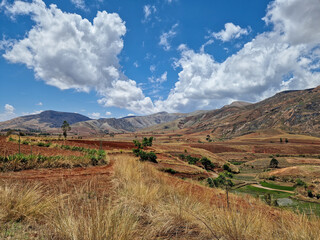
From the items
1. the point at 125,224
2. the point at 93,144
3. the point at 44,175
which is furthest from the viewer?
the point at 93,144

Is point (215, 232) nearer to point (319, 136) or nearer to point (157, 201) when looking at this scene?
point (157, 201)

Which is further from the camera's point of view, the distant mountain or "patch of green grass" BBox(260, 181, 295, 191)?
the distant mountain

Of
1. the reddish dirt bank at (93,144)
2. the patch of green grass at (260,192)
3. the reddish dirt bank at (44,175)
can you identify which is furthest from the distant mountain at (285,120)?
the reddish dirt bank at (44,175)

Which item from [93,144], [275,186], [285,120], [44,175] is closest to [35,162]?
[44,175]

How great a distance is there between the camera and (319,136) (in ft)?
361

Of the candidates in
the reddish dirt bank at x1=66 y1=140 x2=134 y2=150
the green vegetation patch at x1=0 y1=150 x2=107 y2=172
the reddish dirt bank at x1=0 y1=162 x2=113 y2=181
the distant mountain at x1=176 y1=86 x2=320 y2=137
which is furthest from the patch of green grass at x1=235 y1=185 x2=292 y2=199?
the distant mountain at x1=176 y1=86 x2=320 y2=137

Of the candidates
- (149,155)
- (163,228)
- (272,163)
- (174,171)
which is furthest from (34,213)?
(272,163)

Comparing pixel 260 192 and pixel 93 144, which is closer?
pixel 260 192

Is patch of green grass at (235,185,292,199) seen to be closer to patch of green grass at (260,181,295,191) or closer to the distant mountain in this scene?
patch of green grass at (260,181,295,191)

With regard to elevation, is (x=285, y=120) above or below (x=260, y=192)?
above

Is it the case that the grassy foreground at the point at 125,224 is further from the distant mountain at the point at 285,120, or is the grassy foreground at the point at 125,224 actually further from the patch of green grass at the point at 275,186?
the distant mountain at the point at 285,120

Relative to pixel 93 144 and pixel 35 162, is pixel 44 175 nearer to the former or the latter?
pixel 35 162

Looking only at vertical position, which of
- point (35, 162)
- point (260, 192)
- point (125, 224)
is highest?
point (125, 224)

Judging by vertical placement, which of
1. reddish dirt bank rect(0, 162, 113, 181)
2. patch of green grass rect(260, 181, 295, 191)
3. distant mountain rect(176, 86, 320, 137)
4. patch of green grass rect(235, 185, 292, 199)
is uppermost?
distant mountain rect(176, 86, 320, 137)
